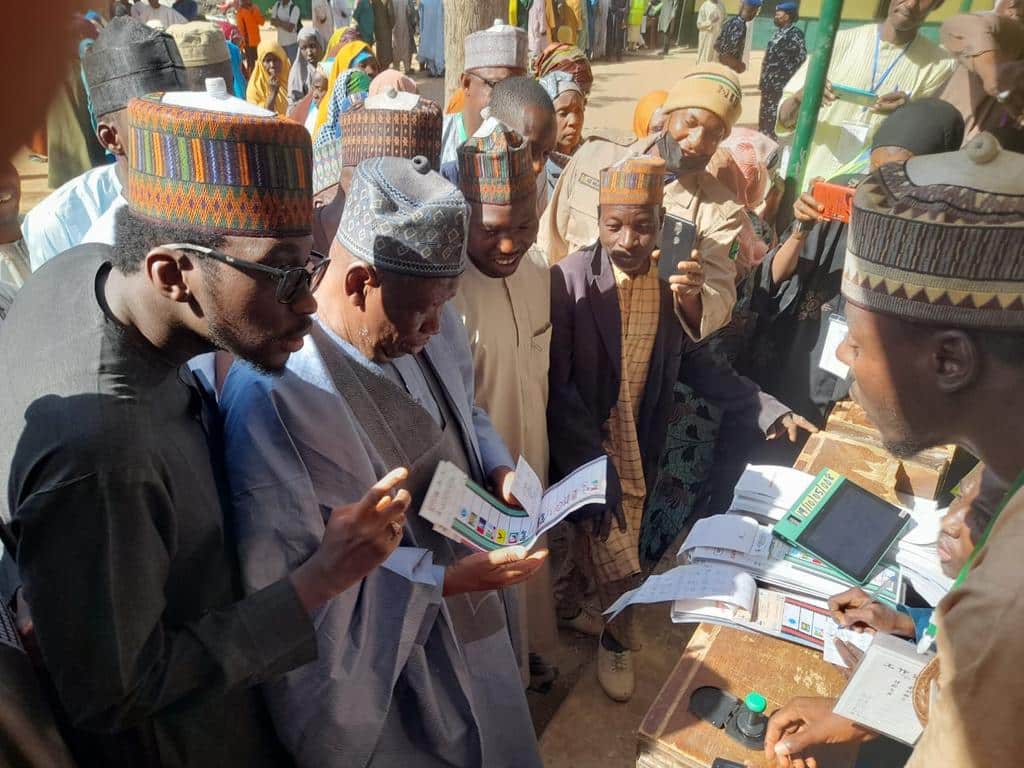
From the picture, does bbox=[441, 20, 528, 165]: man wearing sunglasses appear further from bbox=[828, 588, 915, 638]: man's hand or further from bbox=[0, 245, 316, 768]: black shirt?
bbox=[828, 588, 915, 638]: man's hand

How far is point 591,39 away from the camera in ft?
57.6

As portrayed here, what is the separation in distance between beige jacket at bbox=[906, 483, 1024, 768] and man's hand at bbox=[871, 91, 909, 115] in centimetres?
523

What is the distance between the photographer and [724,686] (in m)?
1.80

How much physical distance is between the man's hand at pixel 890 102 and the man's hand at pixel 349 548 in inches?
211

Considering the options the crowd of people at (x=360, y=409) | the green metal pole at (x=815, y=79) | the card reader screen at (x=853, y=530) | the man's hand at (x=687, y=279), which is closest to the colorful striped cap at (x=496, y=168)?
the crowd of people at (x=360, y=409)

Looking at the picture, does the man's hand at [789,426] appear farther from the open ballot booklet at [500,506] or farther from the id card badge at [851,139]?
the id card badge at [851,139]

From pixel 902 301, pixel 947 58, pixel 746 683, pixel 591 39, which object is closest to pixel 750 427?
pixel 746 683

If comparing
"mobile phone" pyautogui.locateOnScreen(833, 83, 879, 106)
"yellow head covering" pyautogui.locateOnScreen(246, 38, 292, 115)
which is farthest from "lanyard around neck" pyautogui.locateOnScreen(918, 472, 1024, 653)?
"yellow head covering" pyautogui.locateOnScreen(246, 38, 292, 115)

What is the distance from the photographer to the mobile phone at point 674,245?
307cm

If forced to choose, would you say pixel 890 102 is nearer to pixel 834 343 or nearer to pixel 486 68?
pixel 486 68

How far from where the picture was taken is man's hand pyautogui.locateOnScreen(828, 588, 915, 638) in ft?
5.92

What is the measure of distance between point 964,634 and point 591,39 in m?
18.8

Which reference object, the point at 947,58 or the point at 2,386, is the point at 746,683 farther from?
the point at 947,58

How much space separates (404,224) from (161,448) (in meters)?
0.77
